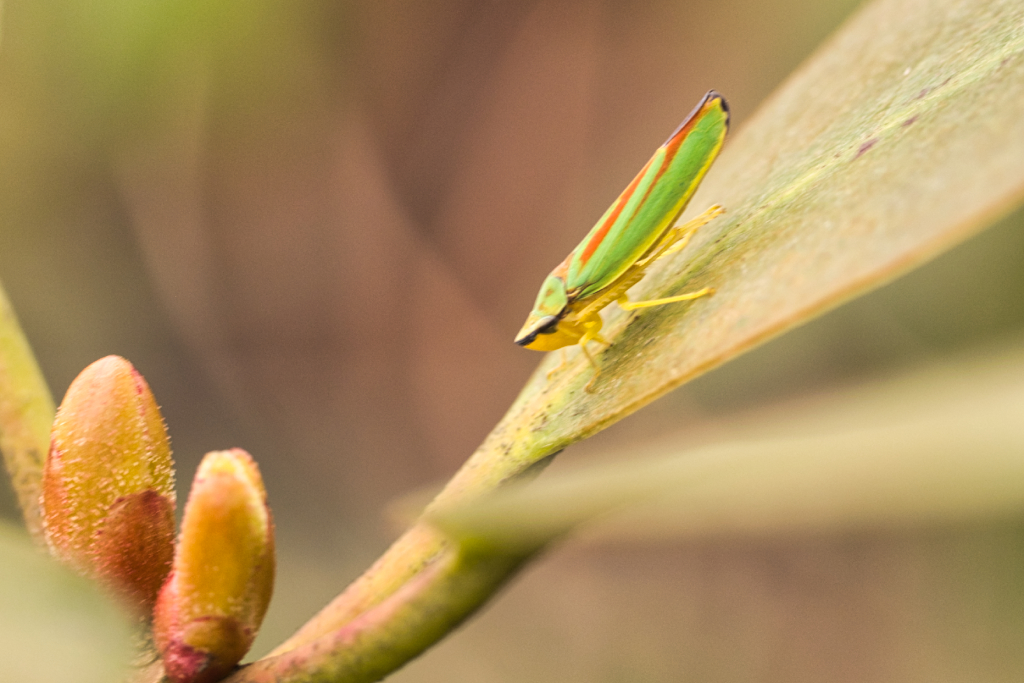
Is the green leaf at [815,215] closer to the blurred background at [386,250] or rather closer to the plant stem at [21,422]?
the plant stem at [21,422]

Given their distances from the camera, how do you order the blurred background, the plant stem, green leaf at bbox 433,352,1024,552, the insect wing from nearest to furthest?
green leaf at bbox 433,352,1024,552, the plant stem, the insect wing, the blurred background

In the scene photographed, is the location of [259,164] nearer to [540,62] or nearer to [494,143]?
[494,143]

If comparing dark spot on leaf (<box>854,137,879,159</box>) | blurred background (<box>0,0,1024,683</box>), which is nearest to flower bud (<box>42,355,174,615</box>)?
dark spot on leaf (<box>854,137,879,159</box>)

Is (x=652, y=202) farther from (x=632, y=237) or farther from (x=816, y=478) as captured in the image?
(x=816, y=478)

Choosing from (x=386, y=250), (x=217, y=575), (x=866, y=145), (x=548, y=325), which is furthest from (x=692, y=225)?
(x=386, y=250)

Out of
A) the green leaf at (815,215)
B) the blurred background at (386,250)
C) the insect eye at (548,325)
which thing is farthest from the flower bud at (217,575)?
the blurred background at (386,250)

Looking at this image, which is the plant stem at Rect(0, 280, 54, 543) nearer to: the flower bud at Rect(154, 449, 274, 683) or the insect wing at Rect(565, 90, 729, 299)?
the flower bud at Rect(154, 449, 274, 683)
